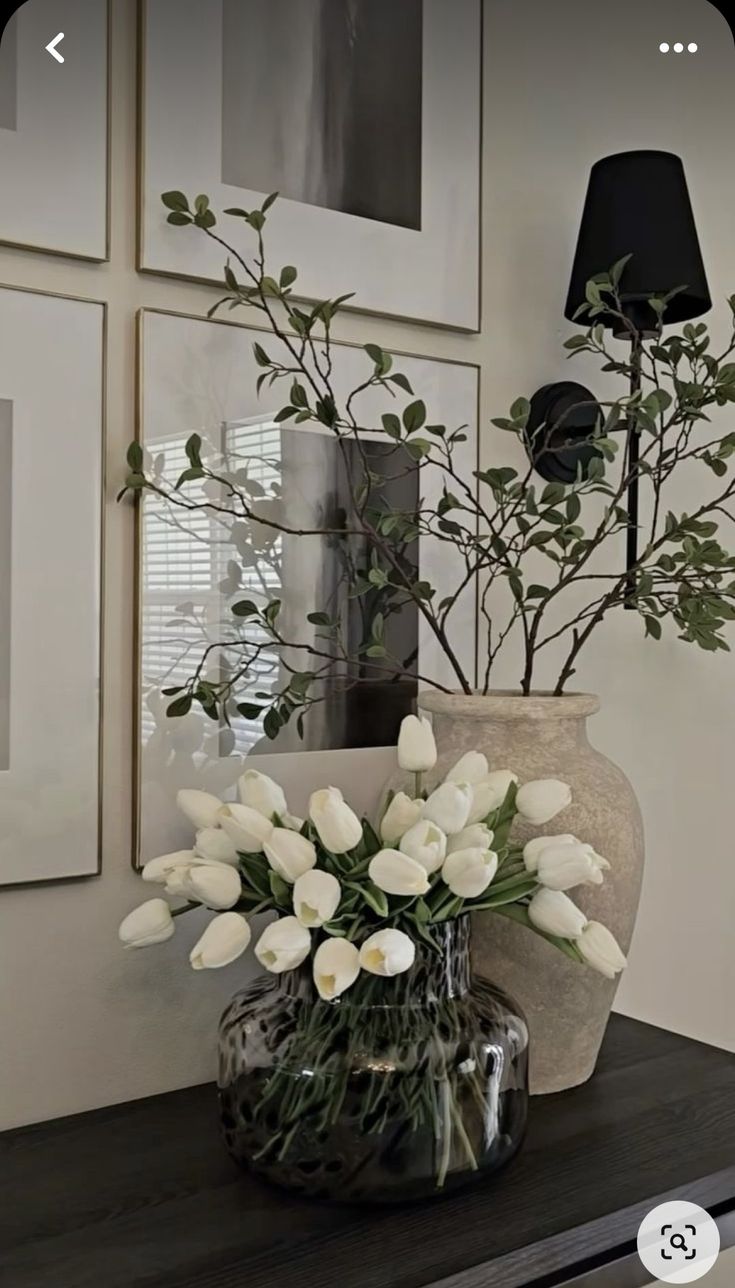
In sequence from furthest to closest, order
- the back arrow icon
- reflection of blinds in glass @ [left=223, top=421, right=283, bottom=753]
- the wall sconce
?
the wall sconce < reflection of blinds in glass @ [left=223, top=421, right=283, bottom=753] < the back arrow icon

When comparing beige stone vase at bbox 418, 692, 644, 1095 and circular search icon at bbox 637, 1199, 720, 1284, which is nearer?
circular search icon at bbox 637, 1199, 720, 1284

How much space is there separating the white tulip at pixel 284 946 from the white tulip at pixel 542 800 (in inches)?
8.8

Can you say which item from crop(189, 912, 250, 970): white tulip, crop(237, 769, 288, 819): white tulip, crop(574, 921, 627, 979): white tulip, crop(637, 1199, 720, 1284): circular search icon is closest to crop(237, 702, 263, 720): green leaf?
crop(237, 769, 288, 819): white tulip

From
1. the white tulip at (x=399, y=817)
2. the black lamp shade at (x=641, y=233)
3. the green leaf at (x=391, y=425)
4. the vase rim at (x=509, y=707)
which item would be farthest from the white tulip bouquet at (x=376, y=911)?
the black lamp shade at (x=641, y=233)

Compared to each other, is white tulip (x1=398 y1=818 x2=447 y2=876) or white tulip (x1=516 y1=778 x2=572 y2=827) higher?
white tulip (x1=516 y1=778 x2=572 y2=827)

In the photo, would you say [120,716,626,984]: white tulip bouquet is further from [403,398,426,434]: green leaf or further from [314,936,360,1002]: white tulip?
[403,398,426,434]: green leaf

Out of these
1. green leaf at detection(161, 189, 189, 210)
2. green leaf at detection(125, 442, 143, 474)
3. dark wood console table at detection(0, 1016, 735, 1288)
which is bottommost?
dark wood console table at detection(0, 1016, 735, 1288)

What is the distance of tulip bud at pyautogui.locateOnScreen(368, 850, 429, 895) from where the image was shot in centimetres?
86

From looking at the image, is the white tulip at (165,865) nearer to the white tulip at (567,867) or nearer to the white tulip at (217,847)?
the white tulip at (217,847)

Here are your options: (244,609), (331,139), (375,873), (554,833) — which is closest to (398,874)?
(375,873)

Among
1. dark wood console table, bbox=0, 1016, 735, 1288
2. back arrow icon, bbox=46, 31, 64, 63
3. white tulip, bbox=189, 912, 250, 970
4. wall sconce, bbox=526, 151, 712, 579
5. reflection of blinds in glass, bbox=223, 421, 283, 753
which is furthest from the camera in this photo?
wall sconce, bbox=526, 151, 712, 579

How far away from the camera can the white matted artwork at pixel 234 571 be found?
1.09 metres

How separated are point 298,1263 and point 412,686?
1.99ft

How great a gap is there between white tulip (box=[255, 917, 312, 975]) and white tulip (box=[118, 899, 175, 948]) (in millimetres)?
138
